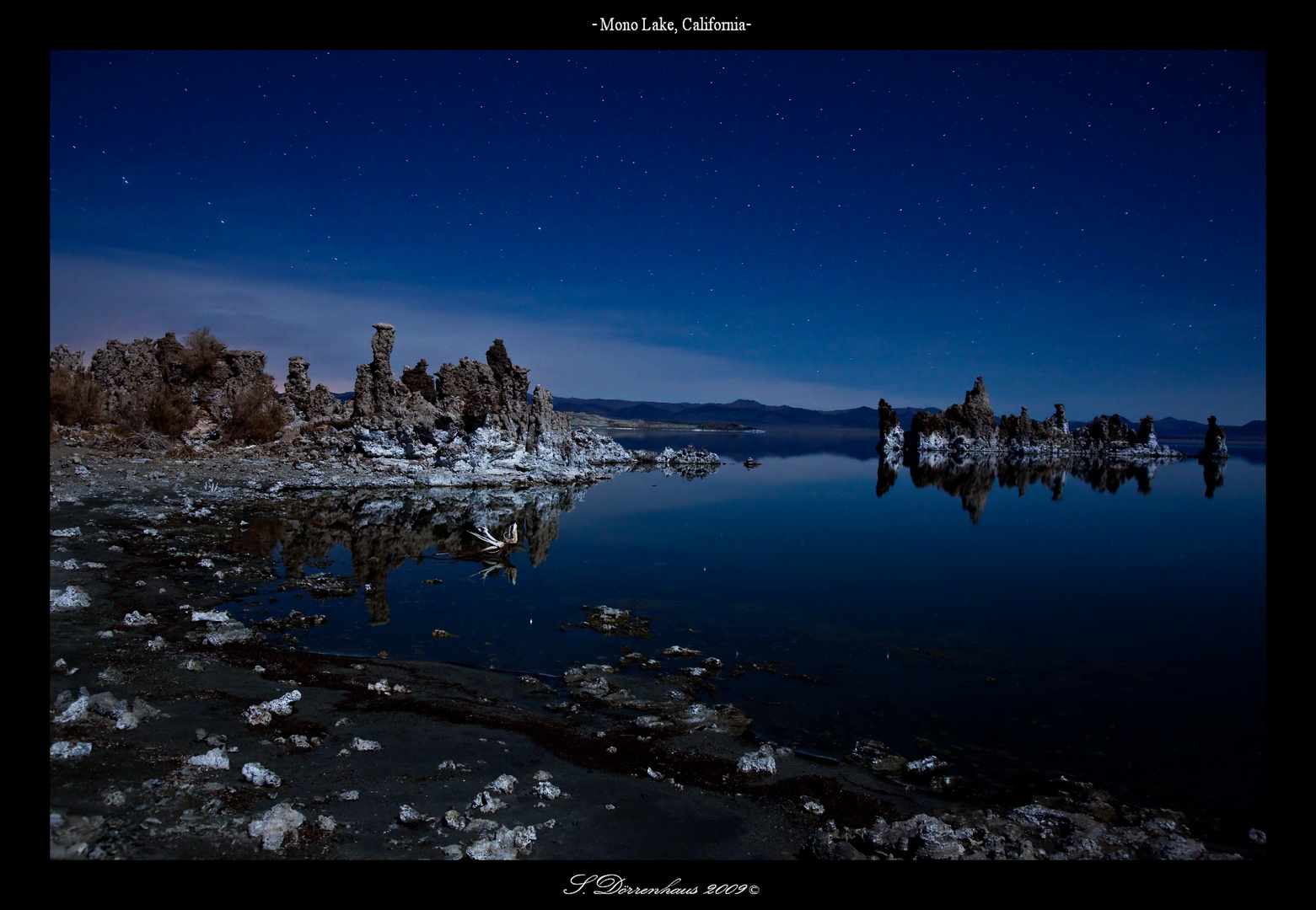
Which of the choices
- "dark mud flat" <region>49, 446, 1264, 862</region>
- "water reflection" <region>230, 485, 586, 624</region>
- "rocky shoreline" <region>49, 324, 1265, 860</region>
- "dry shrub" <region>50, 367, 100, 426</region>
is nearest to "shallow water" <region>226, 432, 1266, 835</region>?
"water reflection" <region>230, 485, 586, 624</region>

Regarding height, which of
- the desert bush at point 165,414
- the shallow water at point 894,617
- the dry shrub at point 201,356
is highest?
the dry shrub at point 201,356

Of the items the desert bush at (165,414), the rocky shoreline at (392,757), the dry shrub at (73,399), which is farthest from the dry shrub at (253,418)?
the rocky shoreline at (392,757)

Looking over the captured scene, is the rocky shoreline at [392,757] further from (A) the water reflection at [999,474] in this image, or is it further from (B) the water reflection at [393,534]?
(A) the water reflection at [999,474]

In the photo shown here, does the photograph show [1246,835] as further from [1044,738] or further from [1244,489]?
[1244,489]

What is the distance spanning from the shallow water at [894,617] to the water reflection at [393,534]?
0.14m

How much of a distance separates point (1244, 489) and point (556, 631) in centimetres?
5400

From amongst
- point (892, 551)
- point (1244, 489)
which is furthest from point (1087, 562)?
point (1244, 489)

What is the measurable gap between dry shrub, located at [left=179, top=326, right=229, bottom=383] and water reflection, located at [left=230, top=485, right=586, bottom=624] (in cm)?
2582

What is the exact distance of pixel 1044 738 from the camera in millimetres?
7926

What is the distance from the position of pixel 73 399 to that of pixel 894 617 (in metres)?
40.3

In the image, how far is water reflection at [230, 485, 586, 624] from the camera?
14461mm

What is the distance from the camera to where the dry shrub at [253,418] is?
122 feet

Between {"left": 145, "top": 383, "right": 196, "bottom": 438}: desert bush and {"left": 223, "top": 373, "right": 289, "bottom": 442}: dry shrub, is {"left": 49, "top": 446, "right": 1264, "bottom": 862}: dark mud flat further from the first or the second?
{"left": 223, "top": 373, "right": 289, "bottom": 442}: dry shrub

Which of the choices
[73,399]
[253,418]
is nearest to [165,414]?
[73,399]
